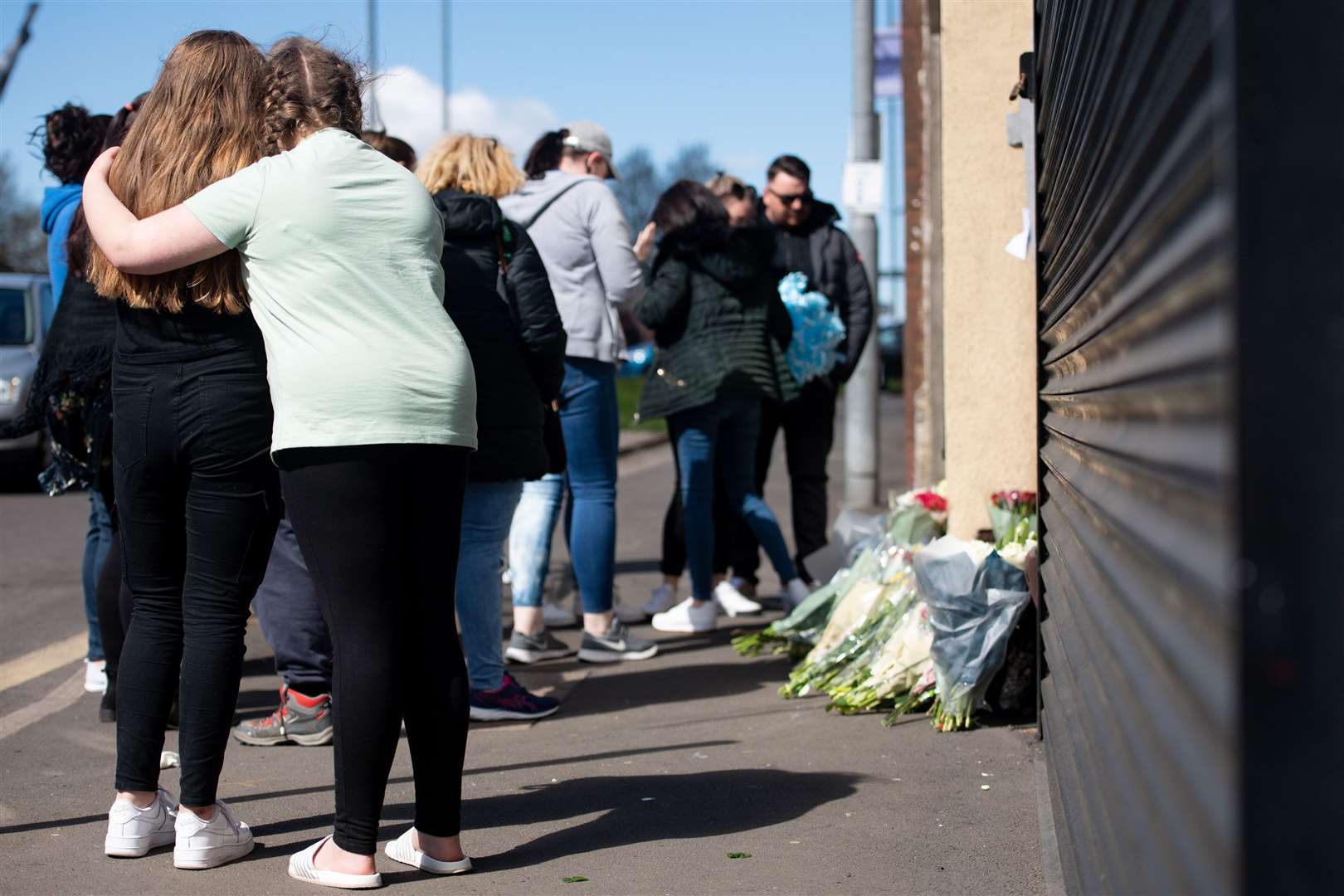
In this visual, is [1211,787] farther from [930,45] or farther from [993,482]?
[930,45]

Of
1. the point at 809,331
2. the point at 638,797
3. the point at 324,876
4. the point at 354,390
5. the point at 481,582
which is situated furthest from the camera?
the point at 809,331

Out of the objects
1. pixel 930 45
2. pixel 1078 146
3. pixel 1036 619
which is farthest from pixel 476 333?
pixel 930 45

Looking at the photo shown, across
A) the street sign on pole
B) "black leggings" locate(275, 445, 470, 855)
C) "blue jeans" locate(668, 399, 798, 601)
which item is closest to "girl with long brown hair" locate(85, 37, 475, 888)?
"black leggings" locate(275, 445, 470, 855)

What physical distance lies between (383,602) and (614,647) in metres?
2.86

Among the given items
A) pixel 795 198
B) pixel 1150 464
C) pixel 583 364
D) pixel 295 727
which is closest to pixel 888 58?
pixel 795 198

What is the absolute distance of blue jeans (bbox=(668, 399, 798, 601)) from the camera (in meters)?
6.46

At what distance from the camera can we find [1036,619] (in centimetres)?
427

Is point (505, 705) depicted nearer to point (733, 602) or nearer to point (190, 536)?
point (190, 536)

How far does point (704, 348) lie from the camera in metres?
6.38

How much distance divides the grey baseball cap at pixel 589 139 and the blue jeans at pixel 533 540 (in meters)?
1.30

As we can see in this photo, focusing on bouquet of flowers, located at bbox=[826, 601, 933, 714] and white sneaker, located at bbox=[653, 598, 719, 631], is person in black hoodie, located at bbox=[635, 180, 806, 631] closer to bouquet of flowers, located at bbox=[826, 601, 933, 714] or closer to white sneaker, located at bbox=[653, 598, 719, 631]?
white sneaker, located at bbox=[653, 598, 719, 631]

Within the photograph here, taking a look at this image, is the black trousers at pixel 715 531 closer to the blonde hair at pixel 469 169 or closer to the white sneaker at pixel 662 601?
the white sneaker at pixel 662 601

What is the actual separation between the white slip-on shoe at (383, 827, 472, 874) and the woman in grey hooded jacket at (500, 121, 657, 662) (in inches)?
98.0

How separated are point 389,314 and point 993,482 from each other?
2.91 m
